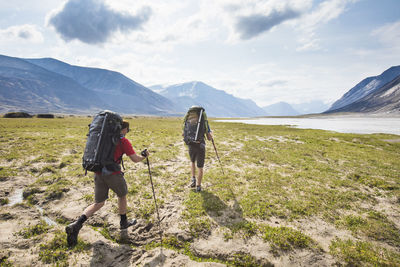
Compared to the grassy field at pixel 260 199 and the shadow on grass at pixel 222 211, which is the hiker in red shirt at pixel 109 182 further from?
the shadow on grass at pixel 222 211

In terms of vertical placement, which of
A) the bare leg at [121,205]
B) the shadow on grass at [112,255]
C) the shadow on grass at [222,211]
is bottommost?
the shadow on grass at [112,255]

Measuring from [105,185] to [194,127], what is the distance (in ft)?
15.8

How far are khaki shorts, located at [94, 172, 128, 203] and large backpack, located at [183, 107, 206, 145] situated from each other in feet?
13.1

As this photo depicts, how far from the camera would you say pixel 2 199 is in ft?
27.0

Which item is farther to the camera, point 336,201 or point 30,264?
point 336,201

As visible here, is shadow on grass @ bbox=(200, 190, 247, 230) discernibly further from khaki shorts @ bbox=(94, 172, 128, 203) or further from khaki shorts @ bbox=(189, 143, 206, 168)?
khaki shorts @ bbox=(94, 172, 128, 203)

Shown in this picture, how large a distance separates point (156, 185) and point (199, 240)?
503 cm

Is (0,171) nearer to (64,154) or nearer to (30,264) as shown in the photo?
(64,154)

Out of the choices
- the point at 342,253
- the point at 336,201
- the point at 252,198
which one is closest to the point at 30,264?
the point at 252,198

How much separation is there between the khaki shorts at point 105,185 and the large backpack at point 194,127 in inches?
157

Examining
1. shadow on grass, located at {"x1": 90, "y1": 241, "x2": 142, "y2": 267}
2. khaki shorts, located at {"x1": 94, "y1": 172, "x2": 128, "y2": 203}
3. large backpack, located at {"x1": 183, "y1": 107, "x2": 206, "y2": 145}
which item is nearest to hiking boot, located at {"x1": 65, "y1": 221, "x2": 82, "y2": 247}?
shadow on grass, located at {"x1": 90, "y1": 241, "x2": 142, "y2": 267}

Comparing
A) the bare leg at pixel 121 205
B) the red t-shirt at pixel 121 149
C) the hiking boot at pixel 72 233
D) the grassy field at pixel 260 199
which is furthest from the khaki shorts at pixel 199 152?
the hiking boot at pixel 72 233

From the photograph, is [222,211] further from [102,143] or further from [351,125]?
[351,125]

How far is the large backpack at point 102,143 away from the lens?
5.67 m
